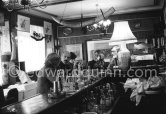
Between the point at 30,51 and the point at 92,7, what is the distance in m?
2.89

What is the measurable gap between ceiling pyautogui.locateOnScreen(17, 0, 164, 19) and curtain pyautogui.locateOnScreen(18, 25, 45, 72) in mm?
882

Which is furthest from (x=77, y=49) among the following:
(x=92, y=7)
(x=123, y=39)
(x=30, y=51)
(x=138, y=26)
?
(x=123, y=39)

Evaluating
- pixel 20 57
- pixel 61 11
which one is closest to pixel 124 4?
pixel 61 11

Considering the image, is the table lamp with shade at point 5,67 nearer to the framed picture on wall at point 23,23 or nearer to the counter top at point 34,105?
the framed picture on wall at point 23,23

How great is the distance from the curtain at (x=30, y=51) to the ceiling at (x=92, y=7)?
34.7 inches

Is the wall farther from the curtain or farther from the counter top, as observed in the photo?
the counter top

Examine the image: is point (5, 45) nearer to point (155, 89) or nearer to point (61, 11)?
point (61, 11)

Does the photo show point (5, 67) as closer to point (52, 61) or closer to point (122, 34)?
point (52, 61)

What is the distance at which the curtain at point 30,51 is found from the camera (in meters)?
7.28

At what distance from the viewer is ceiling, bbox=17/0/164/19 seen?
7262 mm

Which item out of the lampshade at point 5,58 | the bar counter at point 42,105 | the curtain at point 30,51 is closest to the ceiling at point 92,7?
the curtain at point 30,51

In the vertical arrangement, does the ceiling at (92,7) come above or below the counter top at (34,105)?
above

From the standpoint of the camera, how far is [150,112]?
3148 millimetres

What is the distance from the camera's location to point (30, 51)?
25.8 ft
